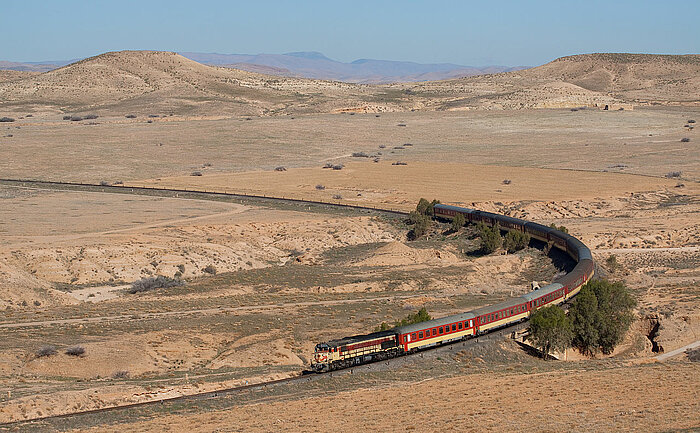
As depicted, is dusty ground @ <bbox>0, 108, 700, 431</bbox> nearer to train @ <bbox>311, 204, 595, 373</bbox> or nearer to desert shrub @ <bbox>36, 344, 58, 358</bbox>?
desert shrub @ <bbox>36, 344, 58, 358</bbox>

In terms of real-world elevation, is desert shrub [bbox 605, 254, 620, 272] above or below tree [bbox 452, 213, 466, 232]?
below

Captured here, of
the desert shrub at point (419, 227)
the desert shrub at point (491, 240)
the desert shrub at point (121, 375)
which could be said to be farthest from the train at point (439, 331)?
the desert shrub at point (419, 227)

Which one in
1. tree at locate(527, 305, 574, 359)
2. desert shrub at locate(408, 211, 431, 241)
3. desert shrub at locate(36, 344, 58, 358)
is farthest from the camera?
desert shrub at locate(408, 211, 431, 241)

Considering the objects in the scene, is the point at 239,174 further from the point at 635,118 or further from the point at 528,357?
the point at 635,118

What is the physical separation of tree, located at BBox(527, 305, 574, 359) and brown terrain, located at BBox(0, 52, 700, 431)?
91 cm

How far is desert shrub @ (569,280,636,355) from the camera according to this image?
38.2 metres

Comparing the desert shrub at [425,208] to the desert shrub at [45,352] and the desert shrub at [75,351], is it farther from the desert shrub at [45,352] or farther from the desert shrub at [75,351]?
the desert shrub at [45,352]

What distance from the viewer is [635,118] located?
147 metres

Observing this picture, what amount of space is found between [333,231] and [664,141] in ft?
236

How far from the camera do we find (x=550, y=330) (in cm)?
3597

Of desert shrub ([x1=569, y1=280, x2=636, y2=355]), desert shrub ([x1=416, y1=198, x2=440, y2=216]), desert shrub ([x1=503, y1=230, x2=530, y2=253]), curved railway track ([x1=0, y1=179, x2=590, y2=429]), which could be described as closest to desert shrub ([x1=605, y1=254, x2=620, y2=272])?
desert shrub ([x1=503, y1=230, x2=530, y2=253])

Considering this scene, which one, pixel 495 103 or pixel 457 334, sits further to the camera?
pixel 495 103

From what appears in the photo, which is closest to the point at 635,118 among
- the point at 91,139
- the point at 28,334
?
the point at 91,139

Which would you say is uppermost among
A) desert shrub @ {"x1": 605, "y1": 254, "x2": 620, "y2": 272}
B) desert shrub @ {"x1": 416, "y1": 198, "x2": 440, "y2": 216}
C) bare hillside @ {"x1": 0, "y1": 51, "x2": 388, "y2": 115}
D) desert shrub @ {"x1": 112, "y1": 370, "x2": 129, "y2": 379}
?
bare hillside @ {"x1": 0, "y1": 51, "x2": 388, "y2": 115}
